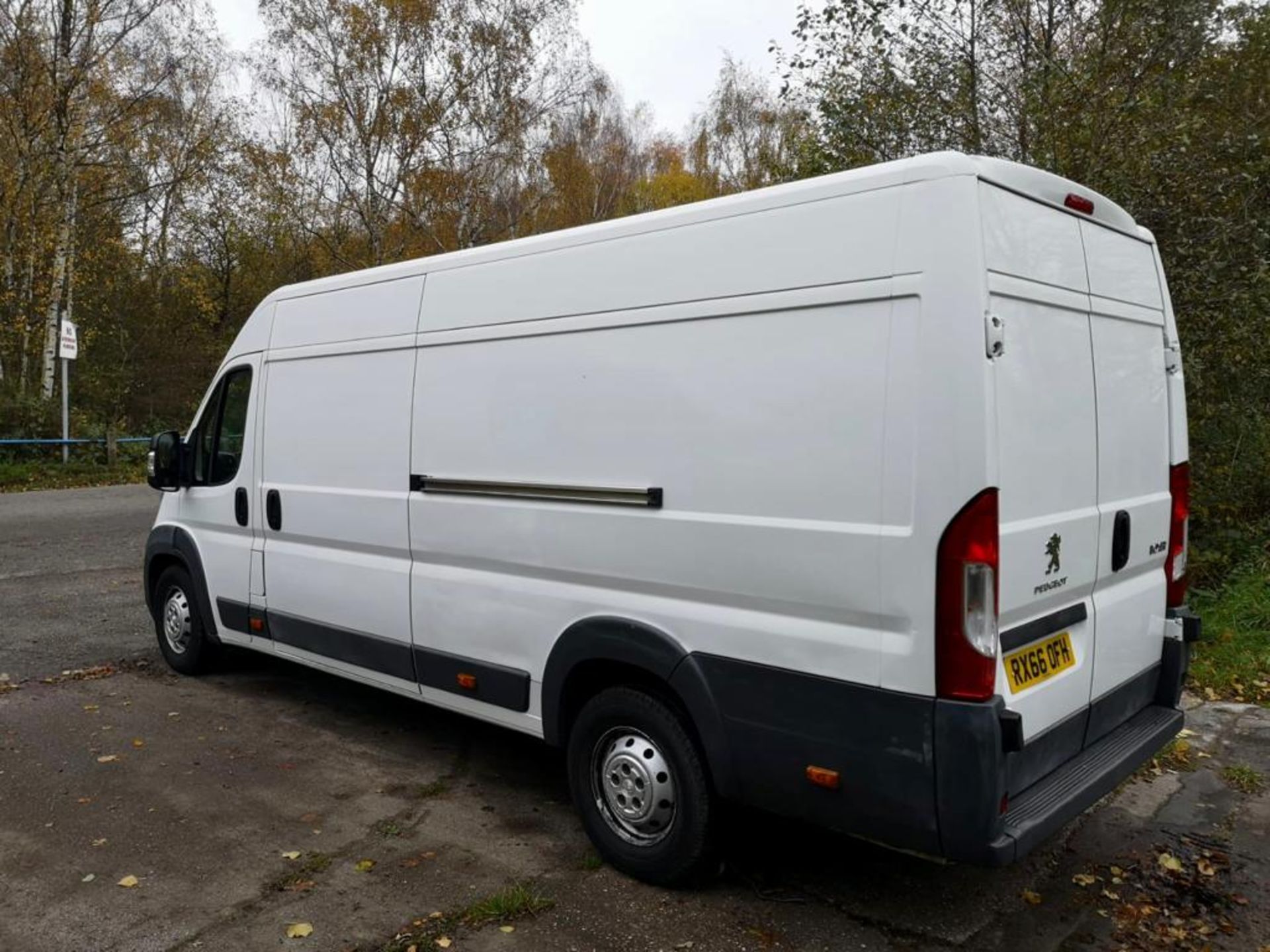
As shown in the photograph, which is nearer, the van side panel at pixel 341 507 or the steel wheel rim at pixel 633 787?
the steel wheel rim at pixel 633 787

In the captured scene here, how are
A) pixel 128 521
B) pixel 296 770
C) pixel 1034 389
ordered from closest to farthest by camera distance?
1. pixel 1034 389
2. pixel 296 770
3. pixel 128 521

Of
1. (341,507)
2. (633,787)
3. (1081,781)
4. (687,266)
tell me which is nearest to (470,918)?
(633,787)

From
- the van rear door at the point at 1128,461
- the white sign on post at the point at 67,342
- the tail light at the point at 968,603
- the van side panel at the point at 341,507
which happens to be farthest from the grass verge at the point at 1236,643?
the white sign on post at the point at 67,342

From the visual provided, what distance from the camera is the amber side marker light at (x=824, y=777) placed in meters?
2.99

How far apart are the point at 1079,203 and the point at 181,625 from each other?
5.66 m

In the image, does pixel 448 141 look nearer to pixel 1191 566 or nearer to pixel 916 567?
pixel 1191 566

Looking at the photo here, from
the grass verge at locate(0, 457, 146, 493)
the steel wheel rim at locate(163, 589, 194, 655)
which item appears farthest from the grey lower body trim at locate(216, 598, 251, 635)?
the grass verge at locate(0, 457, 146, 493)

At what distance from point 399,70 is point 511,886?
25.3m

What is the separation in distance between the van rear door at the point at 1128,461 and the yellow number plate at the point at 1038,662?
262 millimetres

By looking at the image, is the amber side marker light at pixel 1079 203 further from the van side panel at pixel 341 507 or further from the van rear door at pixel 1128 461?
the van side panel at pixel 341 507

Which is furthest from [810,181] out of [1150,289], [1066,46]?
[1066,46]

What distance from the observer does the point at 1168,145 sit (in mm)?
7914

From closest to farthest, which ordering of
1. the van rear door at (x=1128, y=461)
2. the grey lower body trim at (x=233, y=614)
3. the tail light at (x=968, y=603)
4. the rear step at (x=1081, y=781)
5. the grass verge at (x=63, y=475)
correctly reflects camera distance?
the tail light at (x=968, y=603)
the rear step at (x=1081, y=781)
the van rear door at (x=1128, y=461)
the grey lower body trim at (x=233, y=614)
the grass verge at (x=63, y=475)

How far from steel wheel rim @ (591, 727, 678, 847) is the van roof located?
189cm
